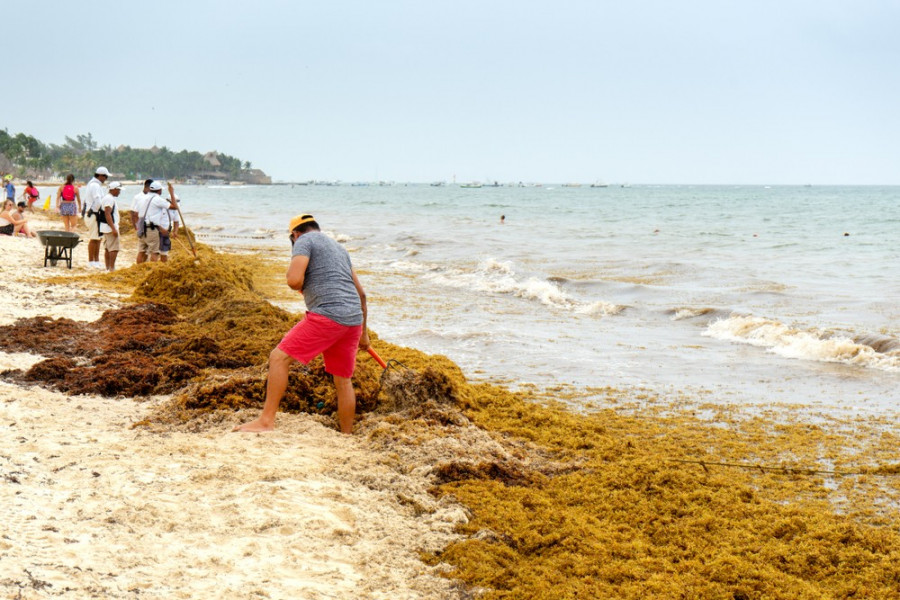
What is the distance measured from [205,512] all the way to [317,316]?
1656 mm

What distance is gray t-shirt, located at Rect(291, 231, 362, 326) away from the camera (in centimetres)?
533

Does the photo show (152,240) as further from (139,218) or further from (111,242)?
(111,242)

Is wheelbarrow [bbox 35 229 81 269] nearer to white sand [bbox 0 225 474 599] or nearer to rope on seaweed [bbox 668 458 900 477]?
white sand [bbox 0 225 474 599]

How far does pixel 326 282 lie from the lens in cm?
536

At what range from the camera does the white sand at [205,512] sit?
3359 mm

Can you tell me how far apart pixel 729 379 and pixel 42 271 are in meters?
10.9

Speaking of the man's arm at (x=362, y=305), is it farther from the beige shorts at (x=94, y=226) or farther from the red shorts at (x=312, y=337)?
the beige shorts at (x=94, y=226)

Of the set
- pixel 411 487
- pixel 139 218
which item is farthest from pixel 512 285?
pixel 411 487

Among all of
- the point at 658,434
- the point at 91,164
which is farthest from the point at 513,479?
the point at 91,164

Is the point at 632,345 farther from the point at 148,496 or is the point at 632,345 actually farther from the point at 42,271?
the point at 42,271

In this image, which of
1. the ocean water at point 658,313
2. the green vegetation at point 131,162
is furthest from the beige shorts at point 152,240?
the green vegetation at point 131,162

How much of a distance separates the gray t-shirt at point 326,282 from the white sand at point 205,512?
2.97 ft

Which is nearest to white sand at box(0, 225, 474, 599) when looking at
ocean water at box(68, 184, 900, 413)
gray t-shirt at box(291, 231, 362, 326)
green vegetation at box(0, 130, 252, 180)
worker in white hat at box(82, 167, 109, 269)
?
gray t-shirt at box(291, 231, 362, 326)

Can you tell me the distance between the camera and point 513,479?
4.94 meters
